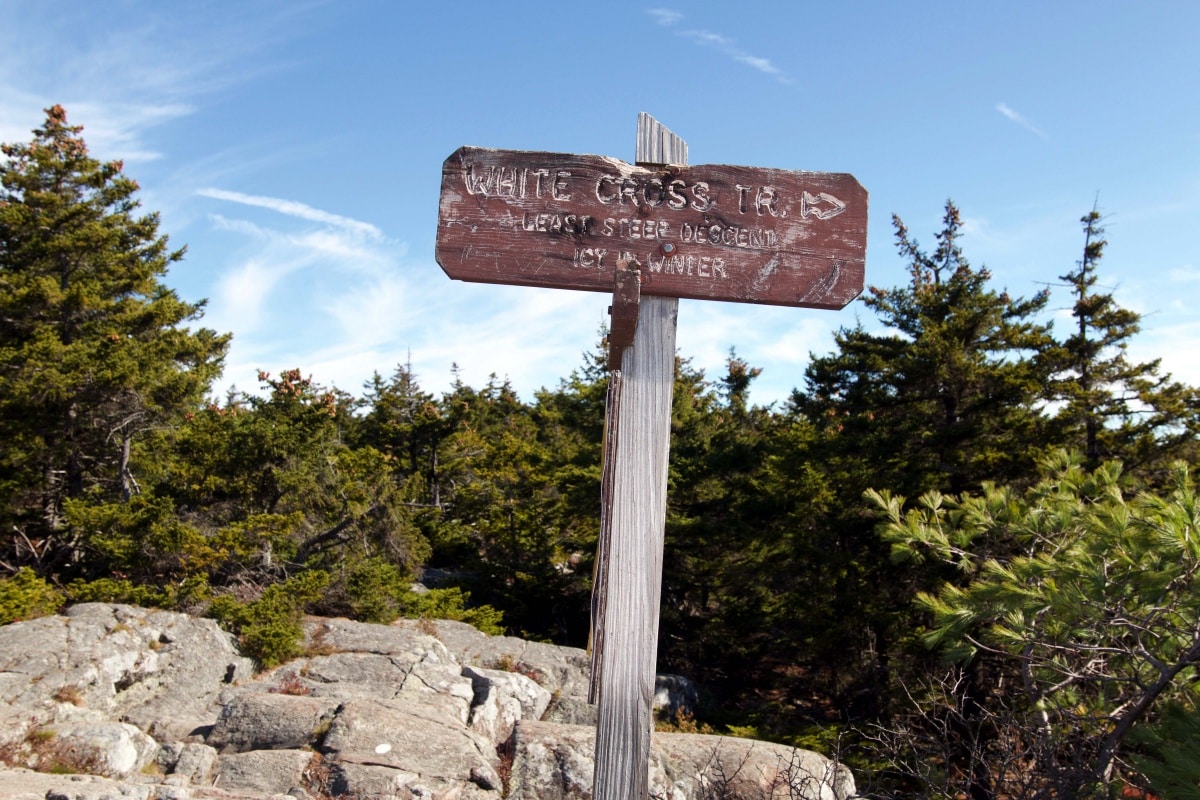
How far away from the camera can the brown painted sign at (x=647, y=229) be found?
253 centimetres

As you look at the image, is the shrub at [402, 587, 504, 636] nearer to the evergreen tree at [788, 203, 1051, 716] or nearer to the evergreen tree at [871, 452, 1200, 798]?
the evergreen tree at [788, 203, 1051, 716]

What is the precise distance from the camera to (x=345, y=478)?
54.2 feet

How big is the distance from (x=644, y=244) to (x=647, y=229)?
49mm

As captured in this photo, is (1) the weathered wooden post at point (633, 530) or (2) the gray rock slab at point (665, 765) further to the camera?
(2) the gray rock slab at point (665, 765)

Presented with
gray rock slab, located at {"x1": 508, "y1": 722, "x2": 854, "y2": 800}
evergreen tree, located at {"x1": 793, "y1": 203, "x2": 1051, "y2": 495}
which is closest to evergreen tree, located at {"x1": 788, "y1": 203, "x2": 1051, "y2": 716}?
evergreen tree, located at {"x1": 793, "y1": 203, "x2": 1051, "y2": 495}

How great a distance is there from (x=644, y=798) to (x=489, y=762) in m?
5.43

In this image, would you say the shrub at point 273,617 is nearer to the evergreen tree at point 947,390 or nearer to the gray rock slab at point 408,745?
the gray rock slab at point 408,745

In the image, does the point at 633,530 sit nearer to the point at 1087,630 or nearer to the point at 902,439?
the point at 1087,630

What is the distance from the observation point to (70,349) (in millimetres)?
14844

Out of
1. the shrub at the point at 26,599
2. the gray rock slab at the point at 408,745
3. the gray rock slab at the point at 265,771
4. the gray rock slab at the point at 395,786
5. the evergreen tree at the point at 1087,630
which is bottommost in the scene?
the gray rock slab at the point at 265,771

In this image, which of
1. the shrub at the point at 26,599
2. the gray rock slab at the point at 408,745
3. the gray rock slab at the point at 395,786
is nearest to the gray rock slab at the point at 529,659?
the gray rock slab at the point at 408,745

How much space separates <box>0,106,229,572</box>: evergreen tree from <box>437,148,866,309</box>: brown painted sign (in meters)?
14.6

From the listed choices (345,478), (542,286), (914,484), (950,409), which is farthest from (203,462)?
(542,286)

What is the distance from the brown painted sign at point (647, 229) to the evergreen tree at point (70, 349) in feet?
47.9
